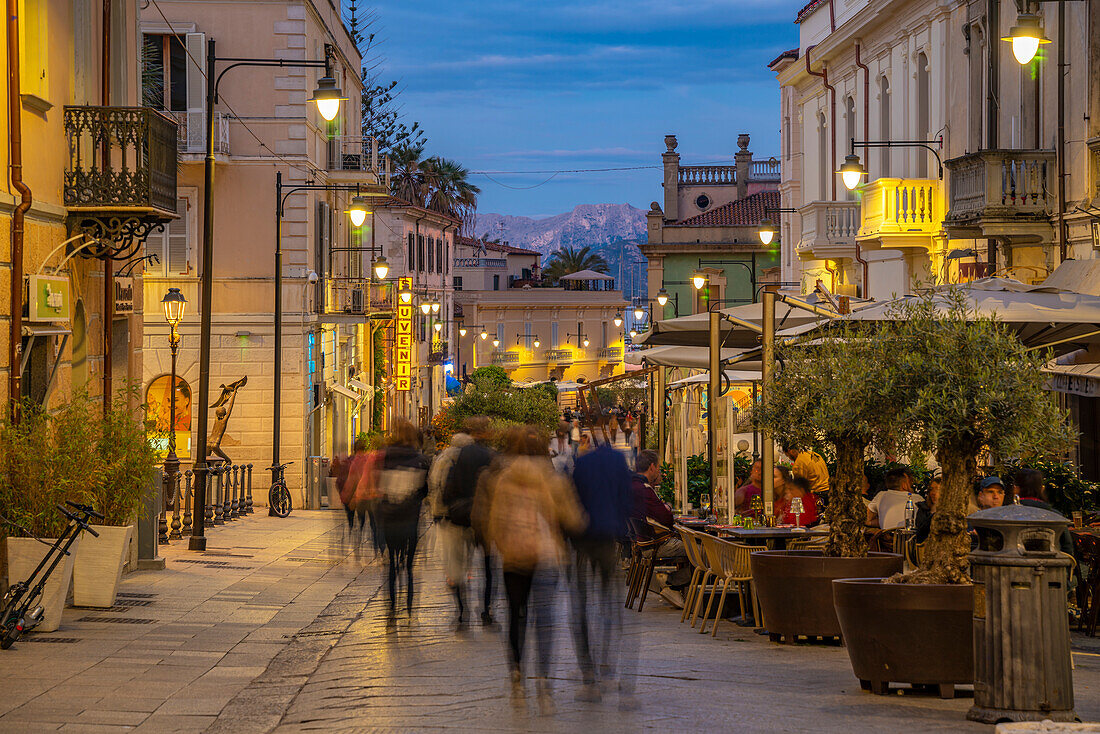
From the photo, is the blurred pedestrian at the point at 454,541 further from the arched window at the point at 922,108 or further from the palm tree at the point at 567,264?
the palm tree at the point at 567,264

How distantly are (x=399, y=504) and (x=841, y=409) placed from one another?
4604 millimetres

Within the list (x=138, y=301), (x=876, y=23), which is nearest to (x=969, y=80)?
(x=876, y=23)

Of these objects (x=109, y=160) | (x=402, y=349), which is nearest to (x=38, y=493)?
(x=109, y=160)

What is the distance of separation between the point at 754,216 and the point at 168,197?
57.2 m

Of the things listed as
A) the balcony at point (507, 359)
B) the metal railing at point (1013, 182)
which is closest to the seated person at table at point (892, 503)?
the metal railing at point (1013, 182)

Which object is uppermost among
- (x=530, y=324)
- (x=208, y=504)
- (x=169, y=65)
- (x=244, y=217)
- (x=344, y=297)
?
(x=169, y=65)

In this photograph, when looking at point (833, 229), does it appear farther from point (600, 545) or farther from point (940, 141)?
point (600, 545)

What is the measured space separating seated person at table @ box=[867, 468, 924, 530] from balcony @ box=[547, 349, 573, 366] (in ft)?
251

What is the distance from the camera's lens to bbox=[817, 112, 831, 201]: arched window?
115 feet

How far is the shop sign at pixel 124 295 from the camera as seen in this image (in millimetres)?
15125

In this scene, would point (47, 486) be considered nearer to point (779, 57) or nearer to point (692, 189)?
point (779, 57)

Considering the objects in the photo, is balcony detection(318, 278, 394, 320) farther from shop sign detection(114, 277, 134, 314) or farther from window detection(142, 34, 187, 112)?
shop sign detection(114, 277, 134, 314)

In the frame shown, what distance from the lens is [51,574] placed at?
10547 mm

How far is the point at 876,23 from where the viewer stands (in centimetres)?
2894
